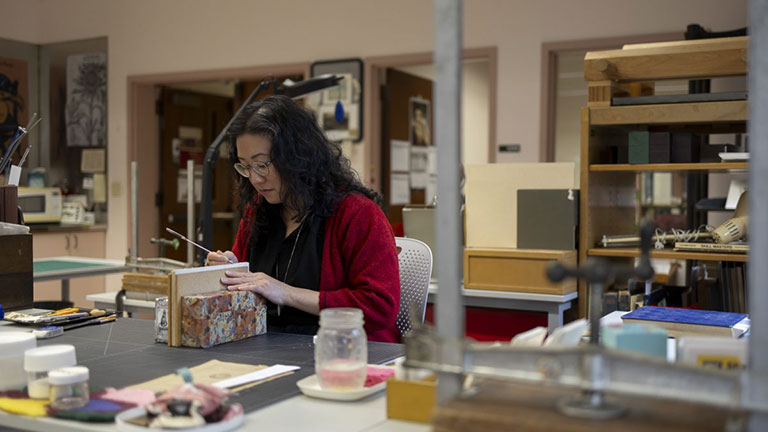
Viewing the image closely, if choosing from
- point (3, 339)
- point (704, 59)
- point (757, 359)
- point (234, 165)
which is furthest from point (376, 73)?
point (757, 359)

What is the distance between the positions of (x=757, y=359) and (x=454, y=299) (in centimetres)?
36

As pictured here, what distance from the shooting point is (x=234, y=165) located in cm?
237

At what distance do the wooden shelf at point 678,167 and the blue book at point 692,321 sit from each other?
1.15 metres

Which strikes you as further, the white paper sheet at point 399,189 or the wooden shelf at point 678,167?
the white paper sheet at point 399,189

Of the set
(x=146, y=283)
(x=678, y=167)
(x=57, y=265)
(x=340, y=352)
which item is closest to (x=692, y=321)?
(x=340, y=352)

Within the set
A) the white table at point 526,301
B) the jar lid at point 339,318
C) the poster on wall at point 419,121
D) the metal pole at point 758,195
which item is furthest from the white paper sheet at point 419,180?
the metal pole at point 758,195

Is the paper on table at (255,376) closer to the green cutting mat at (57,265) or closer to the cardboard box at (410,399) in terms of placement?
the cardboard box at (410,399)

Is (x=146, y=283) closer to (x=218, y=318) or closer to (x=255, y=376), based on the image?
(x=218, y=318)

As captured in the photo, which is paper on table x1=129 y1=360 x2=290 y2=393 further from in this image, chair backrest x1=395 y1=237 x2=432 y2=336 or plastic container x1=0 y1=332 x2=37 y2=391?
chair backrest x1=395 y1=237 x2=432 y2=336

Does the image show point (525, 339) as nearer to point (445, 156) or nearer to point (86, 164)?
point (445, 156)

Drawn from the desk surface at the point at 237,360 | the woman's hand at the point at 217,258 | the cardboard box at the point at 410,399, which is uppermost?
the woman's hand at the point at 217,258

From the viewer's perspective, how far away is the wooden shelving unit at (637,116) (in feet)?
10.1

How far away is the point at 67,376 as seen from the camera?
126 centimetres

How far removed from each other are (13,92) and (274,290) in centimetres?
544
